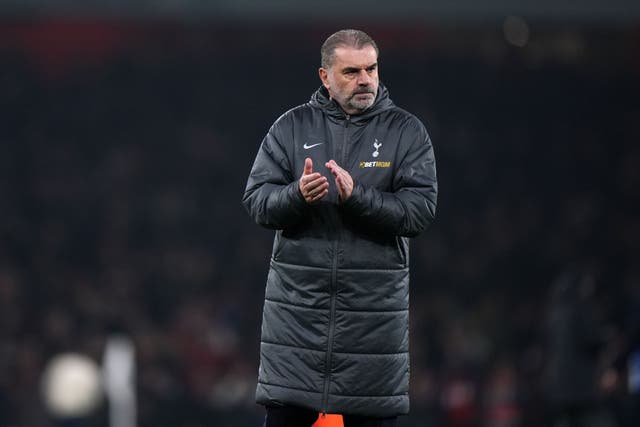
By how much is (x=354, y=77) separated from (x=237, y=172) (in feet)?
36.3

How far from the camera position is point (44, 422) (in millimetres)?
11445

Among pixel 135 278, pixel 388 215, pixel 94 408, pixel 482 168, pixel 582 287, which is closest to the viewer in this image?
pixel 388 215

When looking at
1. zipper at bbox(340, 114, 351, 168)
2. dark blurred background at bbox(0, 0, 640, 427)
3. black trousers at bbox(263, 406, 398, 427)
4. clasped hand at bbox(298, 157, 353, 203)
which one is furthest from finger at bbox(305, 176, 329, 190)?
dark blurred background at bbox(0, 0, 640, 427)

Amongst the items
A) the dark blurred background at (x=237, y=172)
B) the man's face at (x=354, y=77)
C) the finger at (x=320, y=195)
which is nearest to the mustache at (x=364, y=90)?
Answer: the man's face at (x=354, y=77)

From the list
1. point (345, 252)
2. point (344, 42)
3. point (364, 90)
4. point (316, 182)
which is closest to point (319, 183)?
point (316, 182)

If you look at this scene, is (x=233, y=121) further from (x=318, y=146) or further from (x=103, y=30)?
(x=318, y=146)

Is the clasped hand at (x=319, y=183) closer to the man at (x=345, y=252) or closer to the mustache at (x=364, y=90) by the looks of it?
the man at (x=345, y=252)

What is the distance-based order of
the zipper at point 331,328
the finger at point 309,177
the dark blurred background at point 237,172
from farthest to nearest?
the dark blurred background at point 237,172 < the zipper at point 331,328 < the finger at point 309,177

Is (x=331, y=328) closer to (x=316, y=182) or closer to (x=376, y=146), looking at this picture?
(x=316, y=182)

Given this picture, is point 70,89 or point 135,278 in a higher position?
point 70,89

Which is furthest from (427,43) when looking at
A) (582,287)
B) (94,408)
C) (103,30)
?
(582,287)

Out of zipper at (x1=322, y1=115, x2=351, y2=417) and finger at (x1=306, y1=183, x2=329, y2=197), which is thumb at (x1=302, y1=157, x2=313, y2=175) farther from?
zipper at (x1=322, y1=115, x2=351, y2=417)

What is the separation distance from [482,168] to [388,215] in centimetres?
1100

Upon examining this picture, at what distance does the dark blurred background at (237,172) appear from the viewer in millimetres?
12625
